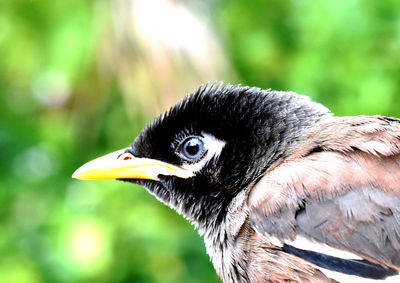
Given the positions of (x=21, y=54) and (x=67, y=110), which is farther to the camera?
(x=67, y=110)

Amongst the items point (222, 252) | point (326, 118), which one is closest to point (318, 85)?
point (326, 118)

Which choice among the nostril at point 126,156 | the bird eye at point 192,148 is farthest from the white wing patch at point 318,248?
the nostril at point 126,156

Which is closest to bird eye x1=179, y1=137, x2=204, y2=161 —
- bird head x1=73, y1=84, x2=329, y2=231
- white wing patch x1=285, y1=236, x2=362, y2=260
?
bird head x1=73, y1=84, x2=329, y2=231

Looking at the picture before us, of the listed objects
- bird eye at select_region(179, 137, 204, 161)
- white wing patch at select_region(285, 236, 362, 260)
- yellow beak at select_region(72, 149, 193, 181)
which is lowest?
yellow beak at select_region(72, 149, 193, 181)

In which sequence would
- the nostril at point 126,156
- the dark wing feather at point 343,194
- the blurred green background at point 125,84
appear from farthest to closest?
the blurred green background at point 125,84
the nostril at point 126,156
the dark wing feather at point 343,194

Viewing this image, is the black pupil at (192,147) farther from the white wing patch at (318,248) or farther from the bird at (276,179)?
the white wing patch at (318,248)

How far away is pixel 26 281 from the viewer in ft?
19.4

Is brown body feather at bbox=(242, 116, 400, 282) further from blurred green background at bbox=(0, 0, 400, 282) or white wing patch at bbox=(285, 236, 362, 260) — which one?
Result: blurred green background at bbox=(0, 0, 400, 282)

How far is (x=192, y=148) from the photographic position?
150 inches

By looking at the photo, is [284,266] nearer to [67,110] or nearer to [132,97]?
[132,97]

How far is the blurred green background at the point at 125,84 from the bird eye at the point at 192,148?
1.85 meters

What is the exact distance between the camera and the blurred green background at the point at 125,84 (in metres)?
5.57

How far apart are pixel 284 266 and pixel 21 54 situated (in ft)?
14.9

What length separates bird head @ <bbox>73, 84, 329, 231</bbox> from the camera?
3.62m
